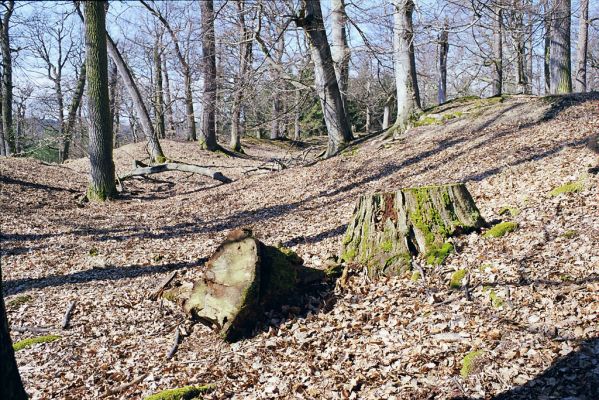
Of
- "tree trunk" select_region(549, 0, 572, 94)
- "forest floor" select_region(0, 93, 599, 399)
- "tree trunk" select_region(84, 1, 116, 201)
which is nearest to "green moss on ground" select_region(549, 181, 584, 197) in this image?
"forest floor" select_region(0, 93, 599, 399)

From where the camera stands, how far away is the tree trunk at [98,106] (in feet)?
42.7

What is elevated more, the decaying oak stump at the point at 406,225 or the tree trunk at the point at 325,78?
the tree trunk at the point at 325,78

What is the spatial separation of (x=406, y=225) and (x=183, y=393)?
313 centimetres

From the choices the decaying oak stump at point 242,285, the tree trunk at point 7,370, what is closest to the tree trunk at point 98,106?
the decaying oak stump at point 242,285

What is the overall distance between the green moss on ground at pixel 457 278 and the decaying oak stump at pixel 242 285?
1704mm

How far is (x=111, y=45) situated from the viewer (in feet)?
56.5

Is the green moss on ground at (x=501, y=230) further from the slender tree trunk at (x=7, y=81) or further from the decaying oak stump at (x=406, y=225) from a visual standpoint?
the slender tree trunk at (x=7, y=81)

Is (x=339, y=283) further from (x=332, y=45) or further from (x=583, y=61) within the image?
(x=583, y=61)

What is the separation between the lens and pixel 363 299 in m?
5.23

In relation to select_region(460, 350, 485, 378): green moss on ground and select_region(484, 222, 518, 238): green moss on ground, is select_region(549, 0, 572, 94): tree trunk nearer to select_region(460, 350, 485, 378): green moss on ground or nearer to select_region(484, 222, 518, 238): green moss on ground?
select_region(484, 222, 518, 238): green moss on ground

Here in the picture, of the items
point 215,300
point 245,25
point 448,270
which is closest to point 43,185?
point 245,25

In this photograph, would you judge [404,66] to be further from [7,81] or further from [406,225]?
[7,81]

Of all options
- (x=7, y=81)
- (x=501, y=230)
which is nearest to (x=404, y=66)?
(x=501, y=230)

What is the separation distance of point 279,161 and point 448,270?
11.0m
